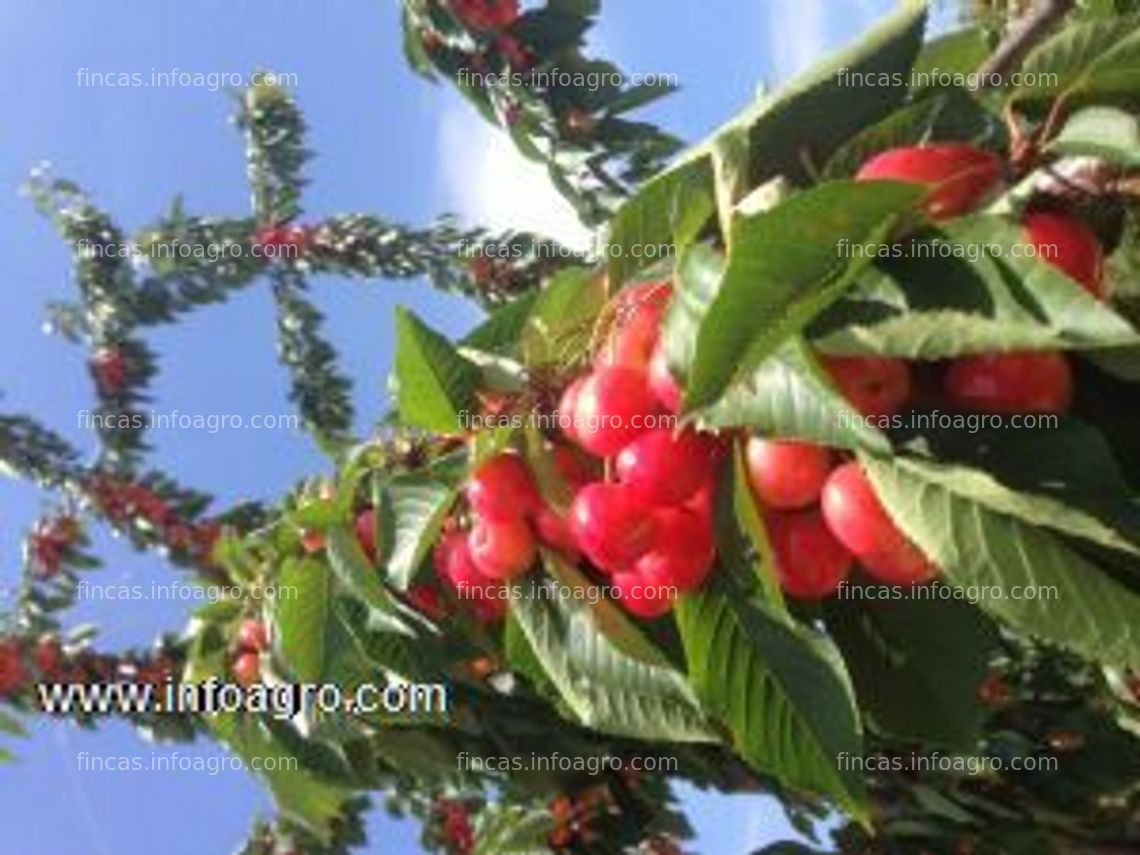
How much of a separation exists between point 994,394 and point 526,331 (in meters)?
0.70

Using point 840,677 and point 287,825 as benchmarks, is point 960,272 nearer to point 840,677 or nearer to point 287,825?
point 840,677

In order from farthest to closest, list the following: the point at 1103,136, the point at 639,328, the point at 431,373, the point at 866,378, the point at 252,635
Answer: the point at 252,635 → the point at 431,373 → the point at 639,328 → the point at 866,378 → the point at 1103,136

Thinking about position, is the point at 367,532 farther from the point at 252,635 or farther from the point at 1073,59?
the point at 1073,59

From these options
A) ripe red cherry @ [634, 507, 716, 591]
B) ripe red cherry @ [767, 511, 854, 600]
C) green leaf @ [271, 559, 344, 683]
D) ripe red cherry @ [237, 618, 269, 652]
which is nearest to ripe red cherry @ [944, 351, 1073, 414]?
ripe red cherry @ [767, 511, 854, 600]

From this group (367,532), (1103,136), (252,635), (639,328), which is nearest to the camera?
(1103,136)

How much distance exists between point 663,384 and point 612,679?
0.45 metres

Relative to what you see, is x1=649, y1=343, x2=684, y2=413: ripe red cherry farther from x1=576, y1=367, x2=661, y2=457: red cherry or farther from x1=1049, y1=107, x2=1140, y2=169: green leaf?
x1=1049, y1=107, x2=1140, y2=169: green leaf

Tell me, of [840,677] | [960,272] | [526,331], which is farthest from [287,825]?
[960,272]

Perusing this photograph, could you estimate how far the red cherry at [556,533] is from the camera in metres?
1.89

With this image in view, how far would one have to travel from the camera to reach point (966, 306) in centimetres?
134

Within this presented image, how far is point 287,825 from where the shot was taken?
502cm

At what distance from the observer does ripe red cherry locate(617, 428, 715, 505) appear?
1578 millimetres

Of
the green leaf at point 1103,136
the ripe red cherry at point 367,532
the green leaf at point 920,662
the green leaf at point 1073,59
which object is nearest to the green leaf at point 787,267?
the green leaf at point 1103,136

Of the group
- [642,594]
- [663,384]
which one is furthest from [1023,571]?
[642,594]
